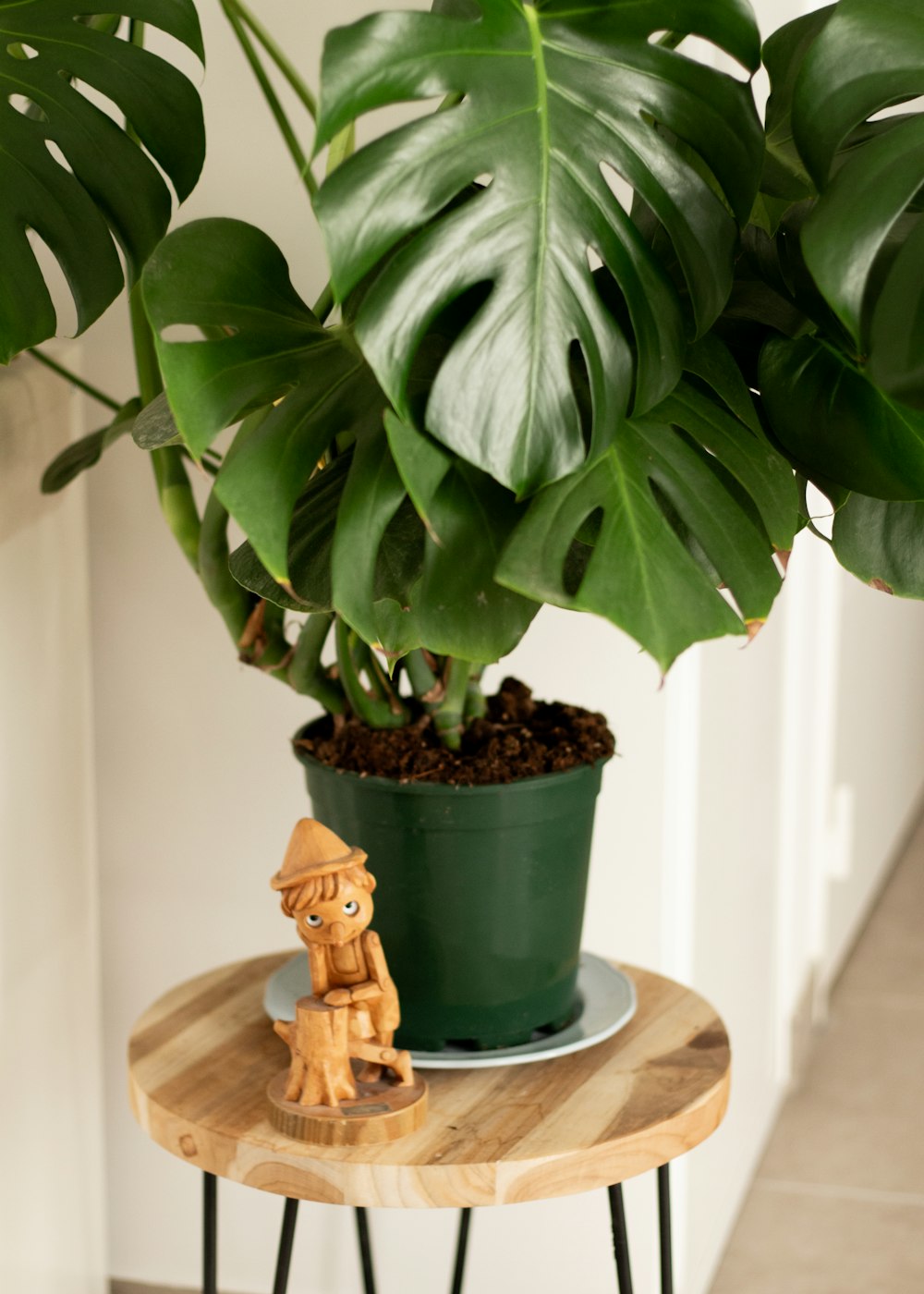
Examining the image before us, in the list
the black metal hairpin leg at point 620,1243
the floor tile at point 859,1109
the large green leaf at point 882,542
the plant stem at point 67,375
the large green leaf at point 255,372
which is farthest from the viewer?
the floor tile at point 859,1109

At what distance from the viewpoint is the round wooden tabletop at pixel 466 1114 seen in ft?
3.71

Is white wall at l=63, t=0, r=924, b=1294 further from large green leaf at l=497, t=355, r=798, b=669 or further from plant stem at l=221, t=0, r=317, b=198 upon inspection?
large green leaf at l=497, t=355, r=798, b=669

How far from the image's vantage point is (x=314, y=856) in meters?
1.16

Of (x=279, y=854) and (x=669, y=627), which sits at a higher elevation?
(x=669, y=627)

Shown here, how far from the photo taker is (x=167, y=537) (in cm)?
175

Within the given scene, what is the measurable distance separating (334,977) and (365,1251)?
22.1 inches

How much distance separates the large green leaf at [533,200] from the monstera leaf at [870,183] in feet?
0.19

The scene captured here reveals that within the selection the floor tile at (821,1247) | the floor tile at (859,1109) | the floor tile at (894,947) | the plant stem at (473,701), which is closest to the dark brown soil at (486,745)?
the plant stem at (473,701)

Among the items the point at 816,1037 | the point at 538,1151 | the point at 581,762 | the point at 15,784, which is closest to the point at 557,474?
the point at 581,762

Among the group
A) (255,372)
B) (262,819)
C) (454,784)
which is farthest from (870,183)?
(262,819)

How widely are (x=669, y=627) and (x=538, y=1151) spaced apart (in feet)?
1.50

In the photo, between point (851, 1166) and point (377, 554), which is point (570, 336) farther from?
point (851, 1166)

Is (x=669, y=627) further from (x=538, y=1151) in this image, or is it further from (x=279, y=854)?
(x=279, y=854)

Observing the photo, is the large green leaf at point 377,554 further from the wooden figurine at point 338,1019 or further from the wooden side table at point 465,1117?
the wooden side table at point 465,1117
